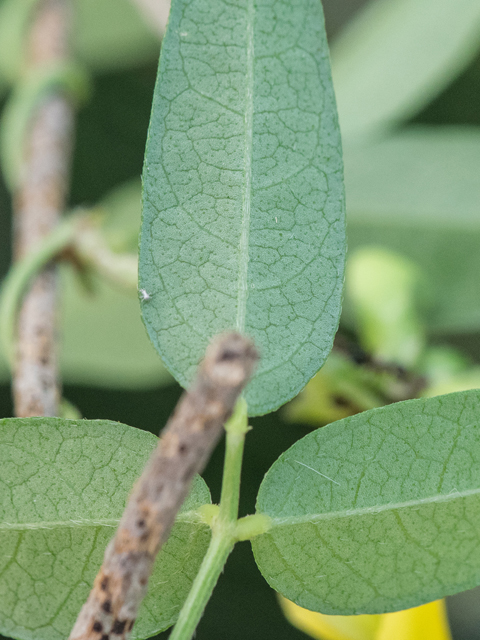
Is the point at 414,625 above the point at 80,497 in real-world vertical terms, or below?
below

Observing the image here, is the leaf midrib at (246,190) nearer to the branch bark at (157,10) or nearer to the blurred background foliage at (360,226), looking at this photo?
the blurred background foliage at (360,226)

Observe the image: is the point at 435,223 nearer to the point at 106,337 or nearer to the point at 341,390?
the point at 341,390

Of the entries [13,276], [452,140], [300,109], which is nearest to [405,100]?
[452,140]

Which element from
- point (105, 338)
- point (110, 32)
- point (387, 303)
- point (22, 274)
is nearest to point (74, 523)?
point (22, 274)

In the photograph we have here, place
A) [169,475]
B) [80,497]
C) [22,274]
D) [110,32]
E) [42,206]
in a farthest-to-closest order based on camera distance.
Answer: [110,32] < [42,206] < [22,274] < [80,497] < [169,475]

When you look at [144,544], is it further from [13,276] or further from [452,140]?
[452,140]

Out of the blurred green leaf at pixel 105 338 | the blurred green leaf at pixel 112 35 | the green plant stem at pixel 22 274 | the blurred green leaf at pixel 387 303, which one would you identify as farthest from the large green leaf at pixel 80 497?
the blurred green leaf at pixel 112 35
